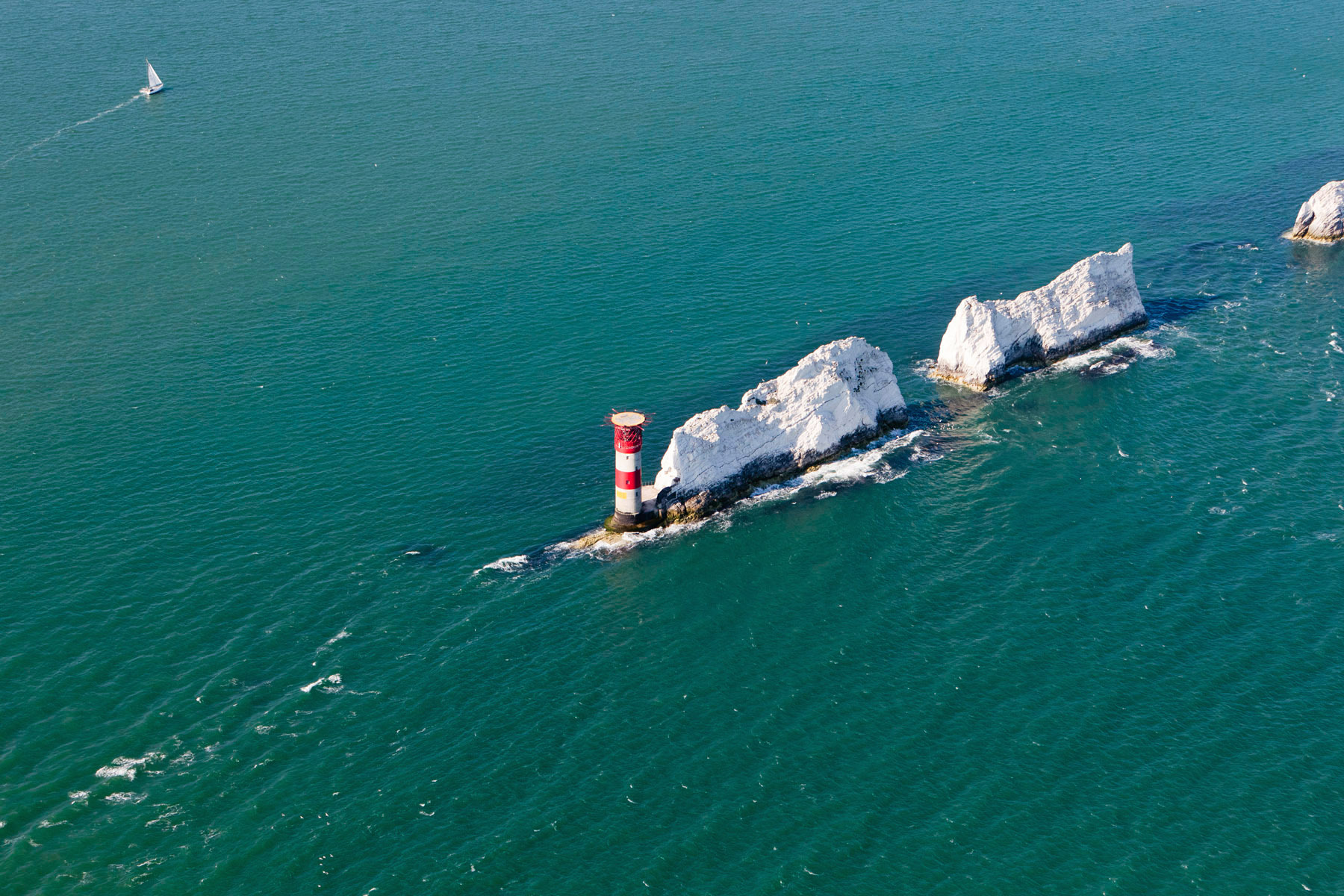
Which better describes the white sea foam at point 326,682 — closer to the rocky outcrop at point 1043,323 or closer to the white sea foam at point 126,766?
the white sea foam at point 126,766

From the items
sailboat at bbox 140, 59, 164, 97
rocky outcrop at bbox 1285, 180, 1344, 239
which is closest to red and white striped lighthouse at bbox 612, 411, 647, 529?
rocky outcrop at bbox 1285, 180, 1344, 239

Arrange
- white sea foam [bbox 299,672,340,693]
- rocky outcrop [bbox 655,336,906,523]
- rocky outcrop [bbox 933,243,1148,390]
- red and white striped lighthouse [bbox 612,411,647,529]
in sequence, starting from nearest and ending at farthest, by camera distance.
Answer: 1. white sea foam [bbox 299,672,340,693]
2. red and white striped lighthouse [bbox 612,411,647,529]
3. rocky outcrop [bbox 655,336,906,523]
4. rocky outcrop [bbox 933,243,1148,390]

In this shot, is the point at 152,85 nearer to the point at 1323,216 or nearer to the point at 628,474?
the point at 628,474

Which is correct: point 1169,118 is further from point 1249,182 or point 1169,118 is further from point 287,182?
point 287,182

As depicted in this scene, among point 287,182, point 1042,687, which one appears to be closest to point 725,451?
point 1042,687

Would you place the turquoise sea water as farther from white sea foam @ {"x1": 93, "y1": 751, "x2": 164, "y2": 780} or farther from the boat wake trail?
the boat wake trail

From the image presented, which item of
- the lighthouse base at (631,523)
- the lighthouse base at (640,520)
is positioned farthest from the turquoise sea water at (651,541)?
the lighthouse base at (640,520)
